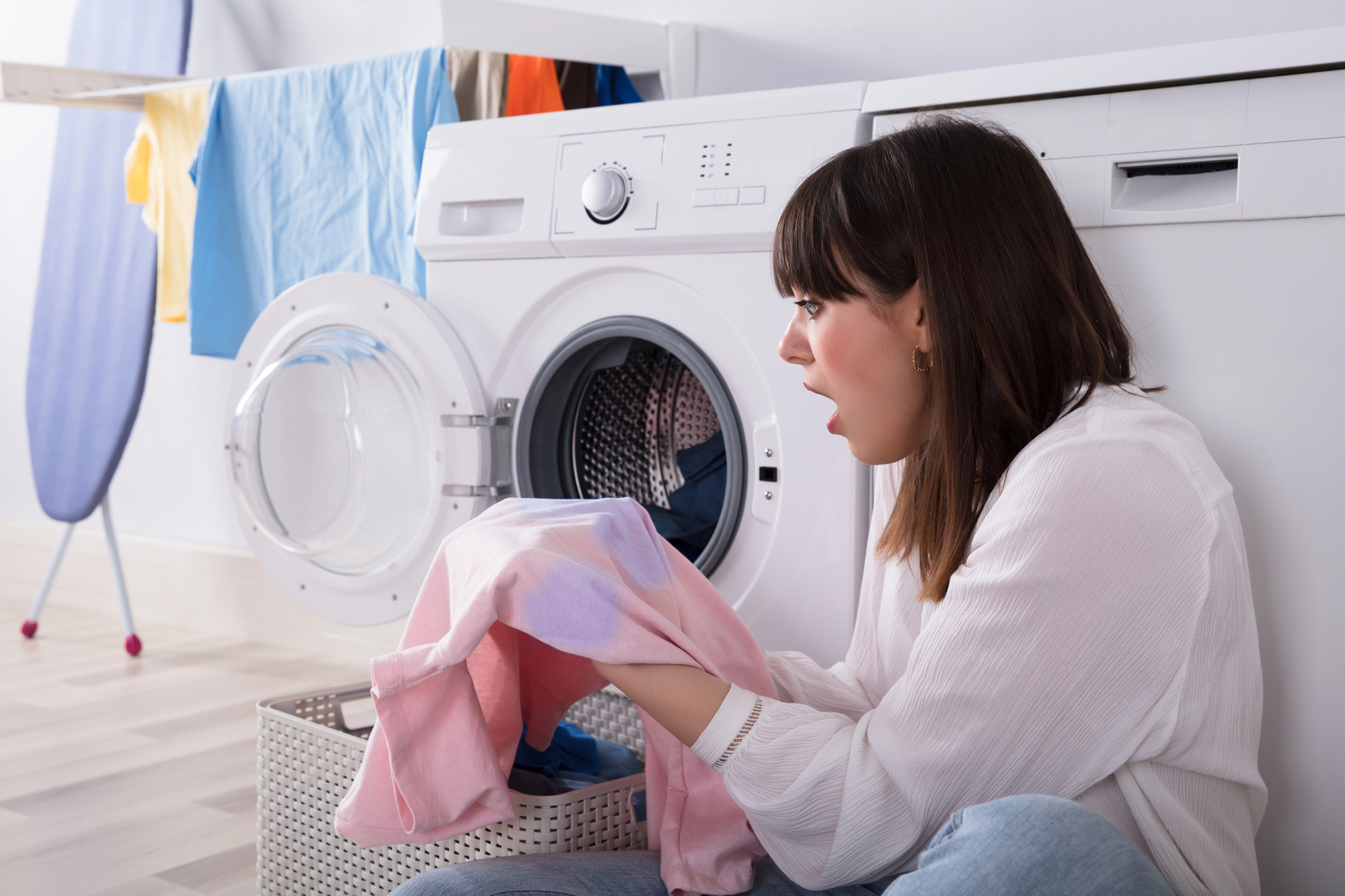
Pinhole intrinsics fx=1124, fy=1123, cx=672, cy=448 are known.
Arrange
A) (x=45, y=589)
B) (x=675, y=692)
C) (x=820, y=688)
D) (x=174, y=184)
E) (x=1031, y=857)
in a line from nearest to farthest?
(x=1031, y=857), (x=675, y=692), (x=820, y=688), (x=174, y=184), (x=45, y=589)

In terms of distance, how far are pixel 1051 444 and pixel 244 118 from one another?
175cm

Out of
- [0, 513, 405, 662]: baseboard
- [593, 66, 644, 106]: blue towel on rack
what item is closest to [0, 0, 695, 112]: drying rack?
[593, 66, 644, 106]: blue towel on rack

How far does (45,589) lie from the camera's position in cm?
253

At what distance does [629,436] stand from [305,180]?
0.91 m

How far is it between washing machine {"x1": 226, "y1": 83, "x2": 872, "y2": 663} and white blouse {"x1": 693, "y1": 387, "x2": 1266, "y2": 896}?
447 mm

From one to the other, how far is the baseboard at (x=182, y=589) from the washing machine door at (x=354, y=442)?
0.68m

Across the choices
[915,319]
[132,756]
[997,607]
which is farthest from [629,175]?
[132,756]

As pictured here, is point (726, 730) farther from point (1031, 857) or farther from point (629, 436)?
point (629, 436)

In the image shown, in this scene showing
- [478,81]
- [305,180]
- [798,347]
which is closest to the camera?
[798,347]

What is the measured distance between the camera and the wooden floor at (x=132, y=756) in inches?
54.4

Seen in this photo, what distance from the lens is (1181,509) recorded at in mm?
729

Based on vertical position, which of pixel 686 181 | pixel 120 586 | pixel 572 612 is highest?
pixel 686 181

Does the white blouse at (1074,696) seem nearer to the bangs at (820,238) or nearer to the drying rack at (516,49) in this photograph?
the bangs at (820,238)

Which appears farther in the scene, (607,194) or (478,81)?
(478,81)
